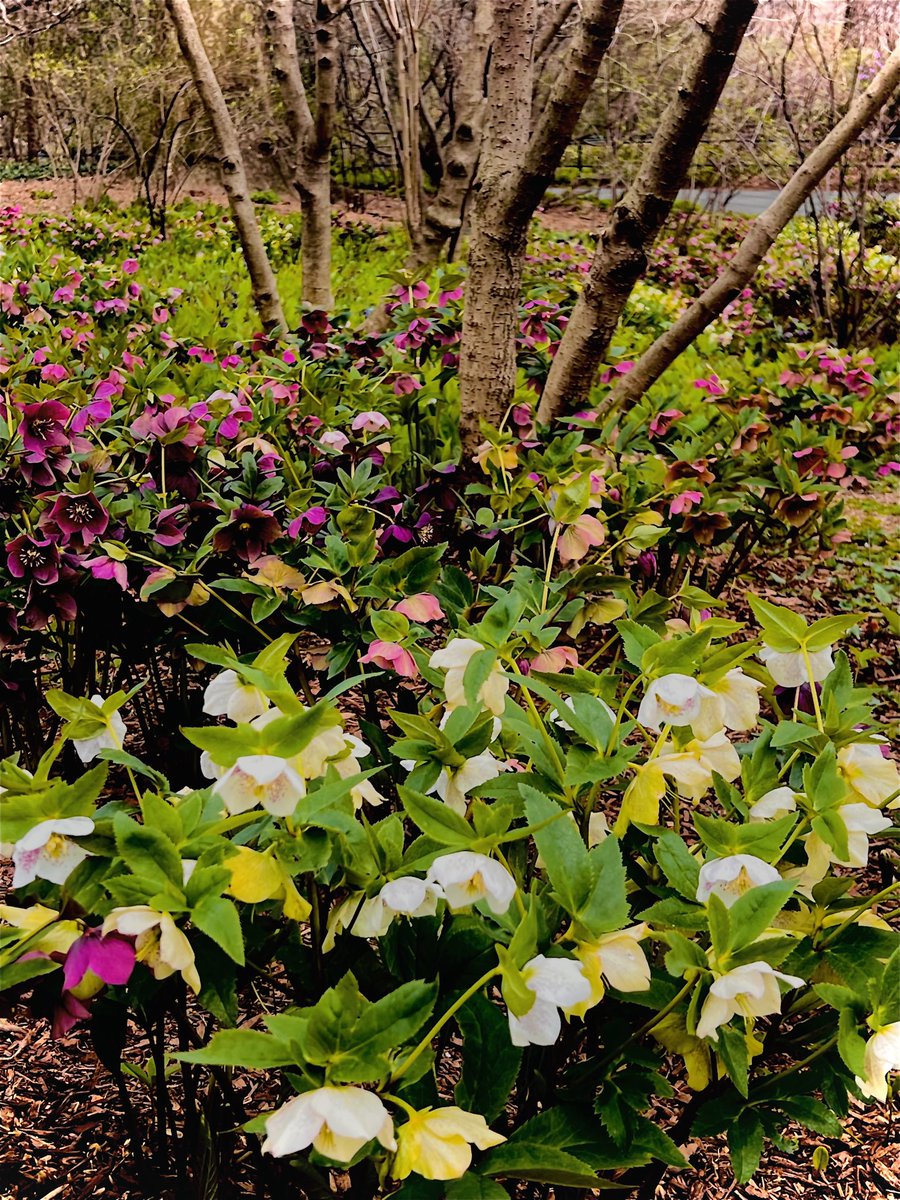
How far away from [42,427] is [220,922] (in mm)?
1114

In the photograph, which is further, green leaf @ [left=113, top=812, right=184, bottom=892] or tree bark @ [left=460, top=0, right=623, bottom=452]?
tree bark @ [left=460, top=0, right=623, bottom=452]

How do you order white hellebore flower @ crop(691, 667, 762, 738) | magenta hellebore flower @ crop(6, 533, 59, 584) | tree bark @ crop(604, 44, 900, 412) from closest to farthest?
white hellebore flower @ crop(691, 667, 762, 738) < magenta hellebore flower @ crop(6, 533, 59, 584) < tree bark @ crop(604, 44, 900, 412)

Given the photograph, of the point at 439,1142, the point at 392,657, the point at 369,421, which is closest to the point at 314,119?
the point at 369,421

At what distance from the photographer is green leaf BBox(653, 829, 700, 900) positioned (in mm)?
792

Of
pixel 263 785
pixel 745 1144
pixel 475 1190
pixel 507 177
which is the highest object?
pixel 507 177

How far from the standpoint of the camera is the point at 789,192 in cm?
252

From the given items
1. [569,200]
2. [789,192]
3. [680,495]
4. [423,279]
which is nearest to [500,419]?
[680,495]

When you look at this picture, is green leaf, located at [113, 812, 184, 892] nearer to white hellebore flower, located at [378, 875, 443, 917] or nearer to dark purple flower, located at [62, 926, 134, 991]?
dark purple flower, located at [62, 926, 134, 991]

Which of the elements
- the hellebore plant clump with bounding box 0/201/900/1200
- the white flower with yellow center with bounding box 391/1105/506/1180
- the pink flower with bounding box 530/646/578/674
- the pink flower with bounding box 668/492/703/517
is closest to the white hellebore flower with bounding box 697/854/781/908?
the hellebore plant clump with bounding box 0/201/900/1200

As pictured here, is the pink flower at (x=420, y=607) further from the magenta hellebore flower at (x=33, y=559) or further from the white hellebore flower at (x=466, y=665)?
the magenta hellebore flower at (x=33, y=559)

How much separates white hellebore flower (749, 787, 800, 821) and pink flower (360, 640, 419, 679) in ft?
1.51

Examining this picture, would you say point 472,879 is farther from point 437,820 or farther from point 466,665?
point 466,665

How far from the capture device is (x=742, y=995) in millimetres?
711

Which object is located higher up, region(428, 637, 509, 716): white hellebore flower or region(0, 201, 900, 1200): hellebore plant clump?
region(428, 637, 509, 716): white hellebore flower
